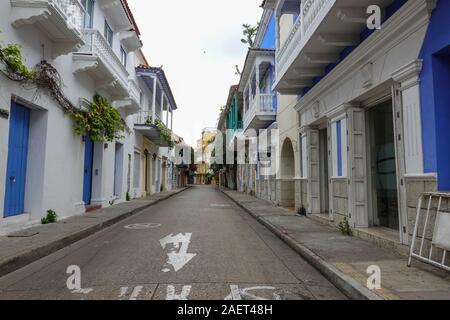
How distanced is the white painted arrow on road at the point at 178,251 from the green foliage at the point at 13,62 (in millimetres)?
4722

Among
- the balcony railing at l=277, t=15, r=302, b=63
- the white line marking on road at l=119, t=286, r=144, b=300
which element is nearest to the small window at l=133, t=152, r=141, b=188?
the balcony railing at l=277, t=15, r=302, b=63

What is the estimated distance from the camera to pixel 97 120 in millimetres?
11422

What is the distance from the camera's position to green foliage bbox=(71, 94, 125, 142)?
35.2 feet

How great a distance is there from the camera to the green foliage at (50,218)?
891 centimetres

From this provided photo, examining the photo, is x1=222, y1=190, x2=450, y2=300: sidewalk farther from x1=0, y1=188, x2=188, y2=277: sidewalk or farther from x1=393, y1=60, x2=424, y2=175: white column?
x1=0, y1=188, x2=188, y2=277: sidewalk

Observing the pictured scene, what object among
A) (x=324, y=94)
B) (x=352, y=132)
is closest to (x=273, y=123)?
(x=324, y=94)

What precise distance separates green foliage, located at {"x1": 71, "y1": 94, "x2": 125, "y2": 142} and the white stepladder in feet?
31.0

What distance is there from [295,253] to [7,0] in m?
7.93

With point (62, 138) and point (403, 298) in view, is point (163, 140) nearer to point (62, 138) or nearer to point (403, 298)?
point (62, 138)

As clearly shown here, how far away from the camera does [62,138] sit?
9.95m

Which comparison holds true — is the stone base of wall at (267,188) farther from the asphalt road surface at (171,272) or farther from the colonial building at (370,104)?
the asphalt road surface at (171,272)

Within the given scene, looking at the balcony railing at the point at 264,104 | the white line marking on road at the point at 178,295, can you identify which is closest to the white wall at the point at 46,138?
the white line marking on road at the point at 178,295
